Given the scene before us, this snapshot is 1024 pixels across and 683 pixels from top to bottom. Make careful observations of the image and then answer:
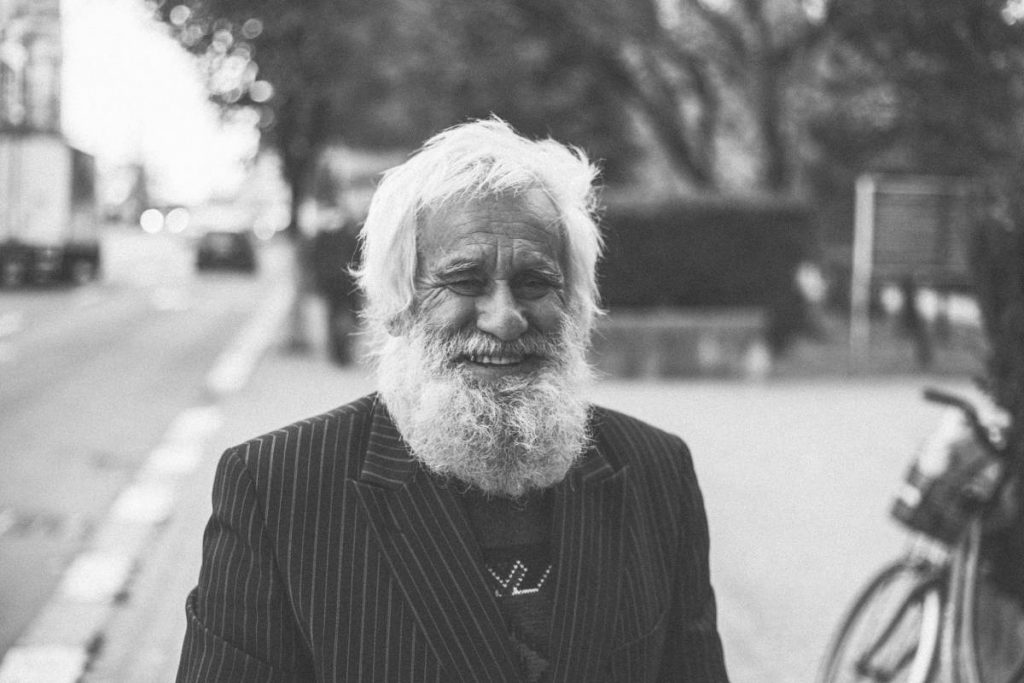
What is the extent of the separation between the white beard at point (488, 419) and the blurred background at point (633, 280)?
2155 millimetres

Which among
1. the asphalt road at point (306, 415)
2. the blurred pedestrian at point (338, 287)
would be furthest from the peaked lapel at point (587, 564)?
the blurred pedestrian at point (338, 287)

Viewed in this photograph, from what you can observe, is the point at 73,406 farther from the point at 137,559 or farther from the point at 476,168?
the point at 476,168

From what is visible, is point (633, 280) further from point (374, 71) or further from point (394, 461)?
point (394, 461)

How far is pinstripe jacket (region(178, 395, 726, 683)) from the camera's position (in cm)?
195

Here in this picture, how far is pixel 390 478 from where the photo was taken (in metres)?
2.08

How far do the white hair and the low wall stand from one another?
11753mm

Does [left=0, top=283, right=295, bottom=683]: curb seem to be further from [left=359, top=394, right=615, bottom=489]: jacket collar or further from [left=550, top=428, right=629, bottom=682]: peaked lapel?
[left=550, top=428, right=629, bottom=682]: peaked lapel

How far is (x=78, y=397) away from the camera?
12188 mm

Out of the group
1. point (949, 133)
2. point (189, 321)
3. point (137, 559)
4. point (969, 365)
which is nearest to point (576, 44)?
point (949, 133)

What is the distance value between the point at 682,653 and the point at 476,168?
92cm

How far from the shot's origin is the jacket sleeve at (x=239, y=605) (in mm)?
1911

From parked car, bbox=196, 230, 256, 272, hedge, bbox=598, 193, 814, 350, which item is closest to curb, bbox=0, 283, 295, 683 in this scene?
hedge, bbox=598, 193, 814, 350

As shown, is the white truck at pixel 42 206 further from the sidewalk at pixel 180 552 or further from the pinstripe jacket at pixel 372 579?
the pinstripe jacket at pixel 372 579

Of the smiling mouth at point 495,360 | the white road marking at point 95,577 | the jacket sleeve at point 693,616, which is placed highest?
the smiling mouth at point 495,360
